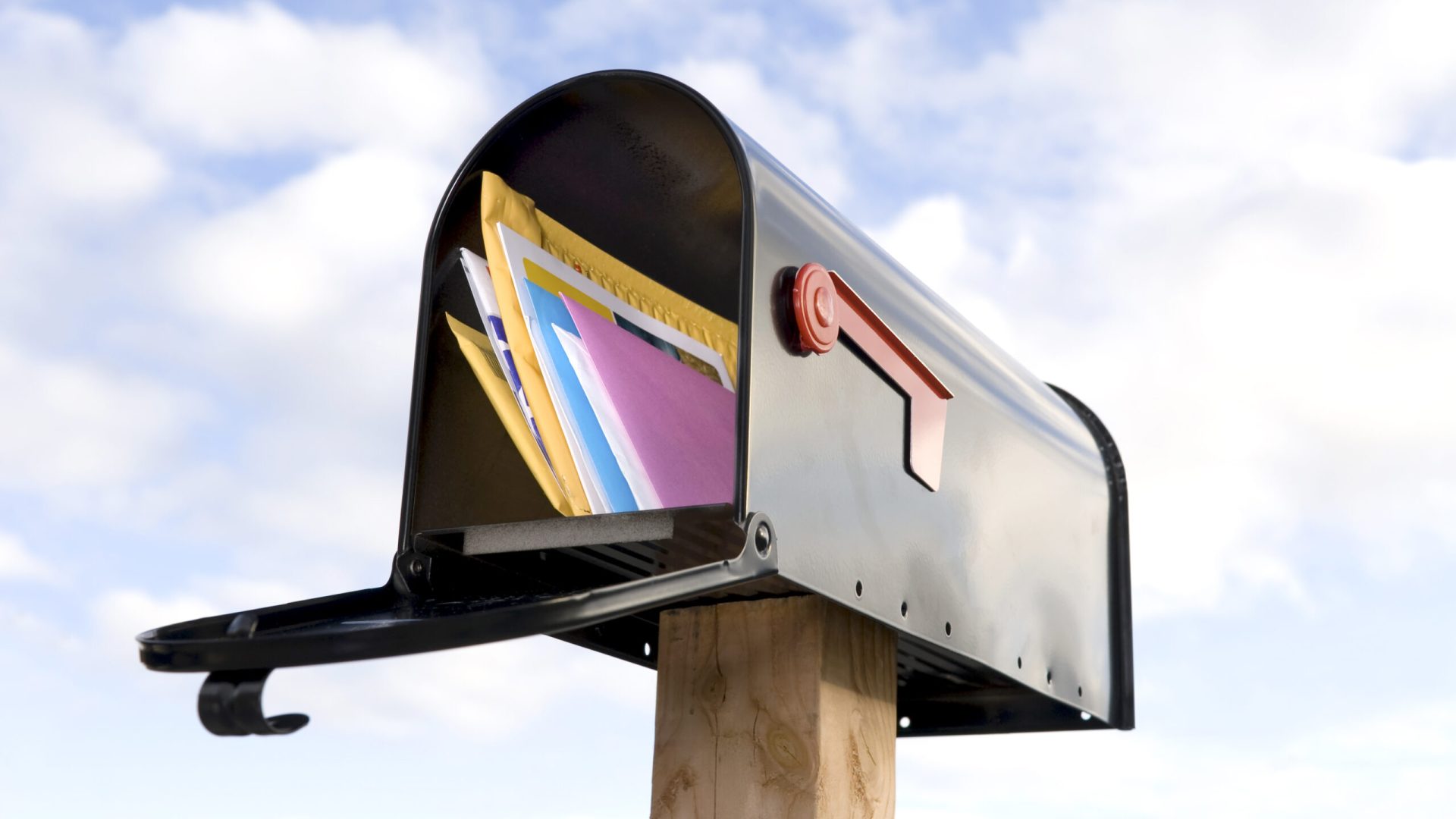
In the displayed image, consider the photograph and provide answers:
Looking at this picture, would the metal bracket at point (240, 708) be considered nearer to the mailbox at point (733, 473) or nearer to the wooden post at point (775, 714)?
the mailbox at point (733, 473)

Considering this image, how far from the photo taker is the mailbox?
133 cm

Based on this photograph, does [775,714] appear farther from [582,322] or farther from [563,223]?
[563,223]

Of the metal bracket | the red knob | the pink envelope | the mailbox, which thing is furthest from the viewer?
the pink envelope

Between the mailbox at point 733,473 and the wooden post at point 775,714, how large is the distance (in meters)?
0.05

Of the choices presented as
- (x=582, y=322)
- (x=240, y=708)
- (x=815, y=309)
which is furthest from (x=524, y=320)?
(x=240, y=708)

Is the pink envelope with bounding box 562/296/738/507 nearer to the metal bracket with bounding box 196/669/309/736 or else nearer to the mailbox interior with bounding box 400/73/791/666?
the mailbox interior with bounding box 400/73/791/666

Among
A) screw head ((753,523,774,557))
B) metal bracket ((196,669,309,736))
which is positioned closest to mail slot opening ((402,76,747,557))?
screw head ((753,523,774,557))

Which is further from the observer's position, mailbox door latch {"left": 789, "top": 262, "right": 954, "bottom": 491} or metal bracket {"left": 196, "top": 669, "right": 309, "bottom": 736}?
mailbox door latch {"left": 789, "top": 262, "right": 954, "bottom": 491}

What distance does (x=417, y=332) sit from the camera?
166 cm

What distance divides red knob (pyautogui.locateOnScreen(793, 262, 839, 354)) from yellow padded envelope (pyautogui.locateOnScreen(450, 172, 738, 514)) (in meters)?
0.09

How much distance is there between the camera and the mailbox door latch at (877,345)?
1.45 m

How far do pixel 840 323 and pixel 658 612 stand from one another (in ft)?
1.64

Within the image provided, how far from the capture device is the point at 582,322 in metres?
1.57

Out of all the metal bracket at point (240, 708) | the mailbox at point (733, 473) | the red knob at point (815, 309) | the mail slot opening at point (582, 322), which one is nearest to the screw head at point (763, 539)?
the mailbox at point (733, 473)
